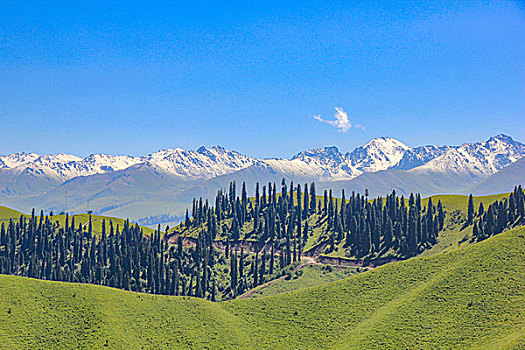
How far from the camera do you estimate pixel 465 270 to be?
136000 mm

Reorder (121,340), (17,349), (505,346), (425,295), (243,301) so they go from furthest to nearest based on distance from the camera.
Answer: (243,301), (425,295), (121,340), (17,349), (505,346)

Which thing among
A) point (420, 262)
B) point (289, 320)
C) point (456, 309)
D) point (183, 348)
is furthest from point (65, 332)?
point (420, 262)

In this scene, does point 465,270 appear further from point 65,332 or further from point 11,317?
point 11,317

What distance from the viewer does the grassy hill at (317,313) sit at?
373 feet

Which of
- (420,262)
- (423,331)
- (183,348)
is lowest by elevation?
(183,348)

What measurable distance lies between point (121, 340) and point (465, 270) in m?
99.0

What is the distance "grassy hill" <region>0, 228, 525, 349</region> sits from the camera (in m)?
114

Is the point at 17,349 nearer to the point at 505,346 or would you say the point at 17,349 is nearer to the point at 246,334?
the point at 246,334

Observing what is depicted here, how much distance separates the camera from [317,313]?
5487 inches

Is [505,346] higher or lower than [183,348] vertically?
higher

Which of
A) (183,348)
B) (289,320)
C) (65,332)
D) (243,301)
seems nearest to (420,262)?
(289,320)

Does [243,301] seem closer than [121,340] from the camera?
No

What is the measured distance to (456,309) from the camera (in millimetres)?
119375

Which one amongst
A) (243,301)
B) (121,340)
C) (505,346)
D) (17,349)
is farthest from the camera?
(243,301)
